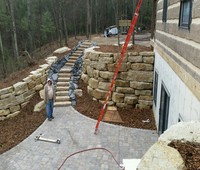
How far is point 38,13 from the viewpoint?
31547mm

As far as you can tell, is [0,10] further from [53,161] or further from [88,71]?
[53,161]

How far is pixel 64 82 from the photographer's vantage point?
406 inches

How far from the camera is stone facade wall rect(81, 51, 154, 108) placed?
27.7 feet

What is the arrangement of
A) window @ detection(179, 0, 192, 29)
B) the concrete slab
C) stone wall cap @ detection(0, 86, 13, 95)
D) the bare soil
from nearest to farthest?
window @ detection(179, 0, 192, 29) → the concrete slab → the bare soil → stone wall cap @ detection(0, 86, 13, 95)

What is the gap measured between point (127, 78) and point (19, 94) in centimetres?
421

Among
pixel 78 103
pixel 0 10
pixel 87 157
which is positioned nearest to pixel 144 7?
pixel 0 10

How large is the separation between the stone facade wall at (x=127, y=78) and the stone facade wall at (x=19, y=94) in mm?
2581

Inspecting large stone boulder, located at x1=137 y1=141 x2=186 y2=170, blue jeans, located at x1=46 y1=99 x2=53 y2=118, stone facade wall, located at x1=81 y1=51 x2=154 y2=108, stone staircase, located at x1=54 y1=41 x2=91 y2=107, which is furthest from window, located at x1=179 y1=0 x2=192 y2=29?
stone staircase, located at x1=54 y1=41 x2=91 y2=107

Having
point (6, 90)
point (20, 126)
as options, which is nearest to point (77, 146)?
point (20, 126)

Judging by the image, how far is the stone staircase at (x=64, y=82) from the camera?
9227mm

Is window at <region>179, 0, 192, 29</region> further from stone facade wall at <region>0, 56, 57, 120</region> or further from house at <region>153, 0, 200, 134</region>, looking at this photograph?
stone facade wall at <region>0, 56, 57, 120</region>

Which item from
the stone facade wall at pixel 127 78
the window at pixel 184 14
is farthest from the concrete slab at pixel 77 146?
the window at pixel 184 14

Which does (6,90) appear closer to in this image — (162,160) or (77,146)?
(77,146)

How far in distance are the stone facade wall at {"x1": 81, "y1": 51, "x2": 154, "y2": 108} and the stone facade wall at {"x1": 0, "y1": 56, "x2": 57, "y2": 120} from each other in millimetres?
2581
